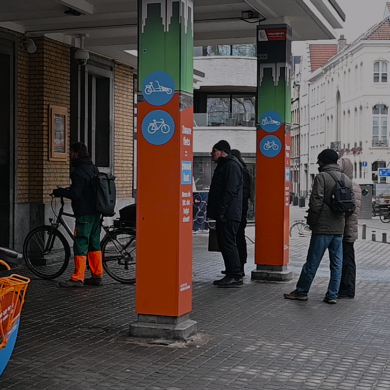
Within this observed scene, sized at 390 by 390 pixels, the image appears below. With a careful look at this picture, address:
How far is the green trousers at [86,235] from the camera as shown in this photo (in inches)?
437

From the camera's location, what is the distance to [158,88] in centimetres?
786

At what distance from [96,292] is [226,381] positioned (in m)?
4.68

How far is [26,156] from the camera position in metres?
14.3

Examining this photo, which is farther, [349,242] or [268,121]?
[268,121]

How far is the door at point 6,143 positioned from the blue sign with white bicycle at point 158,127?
6491 mm

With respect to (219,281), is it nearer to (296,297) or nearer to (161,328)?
(296,297)

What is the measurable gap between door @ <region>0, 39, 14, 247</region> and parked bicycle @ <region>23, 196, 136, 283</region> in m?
1.88

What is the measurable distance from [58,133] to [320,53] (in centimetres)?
8229

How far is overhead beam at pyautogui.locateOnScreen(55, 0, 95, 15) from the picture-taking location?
12.1 m

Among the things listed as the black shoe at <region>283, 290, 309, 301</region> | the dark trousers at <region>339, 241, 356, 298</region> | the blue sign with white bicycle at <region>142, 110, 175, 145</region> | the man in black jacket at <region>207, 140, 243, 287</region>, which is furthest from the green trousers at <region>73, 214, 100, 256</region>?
the blue sign with white bicycle at <region>142, 110, 175, 145</region>

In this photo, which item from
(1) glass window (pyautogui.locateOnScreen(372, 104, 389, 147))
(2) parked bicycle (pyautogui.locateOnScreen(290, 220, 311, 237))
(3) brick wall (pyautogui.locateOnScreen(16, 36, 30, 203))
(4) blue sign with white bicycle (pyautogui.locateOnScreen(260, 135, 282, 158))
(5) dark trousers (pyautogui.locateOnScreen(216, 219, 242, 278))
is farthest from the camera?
(1) glass window (pyautogui.locateOnScreen(372, 104, 389, 147))

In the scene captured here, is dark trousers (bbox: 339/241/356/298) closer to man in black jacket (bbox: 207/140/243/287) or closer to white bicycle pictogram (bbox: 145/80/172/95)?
man in black jacket (bbox: 207/140/243/287)

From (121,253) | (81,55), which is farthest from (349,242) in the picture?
(81,55)

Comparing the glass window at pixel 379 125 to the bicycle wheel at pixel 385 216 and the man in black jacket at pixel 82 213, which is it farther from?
the man in black jacket at pixel 82 213
